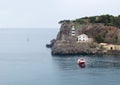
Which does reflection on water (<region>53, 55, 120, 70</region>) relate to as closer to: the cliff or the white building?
the cliff

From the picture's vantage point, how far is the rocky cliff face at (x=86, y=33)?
163000 millimetres

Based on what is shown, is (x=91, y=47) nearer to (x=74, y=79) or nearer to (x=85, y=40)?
(x=85, y=40)

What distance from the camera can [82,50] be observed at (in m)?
163

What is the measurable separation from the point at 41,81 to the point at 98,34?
2475 inches

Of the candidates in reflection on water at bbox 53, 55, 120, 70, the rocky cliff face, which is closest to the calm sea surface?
reflection on water at bbox 53, 55, 120, 70

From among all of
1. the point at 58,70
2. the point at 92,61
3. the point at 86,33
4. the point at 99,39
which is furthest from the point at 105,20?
the point at 58,70

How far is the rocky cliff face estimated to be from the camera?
6417 inches

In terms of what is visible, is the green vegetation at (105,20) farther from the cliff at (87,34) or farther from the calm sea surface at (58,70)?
the calm sea surface at (58,70)

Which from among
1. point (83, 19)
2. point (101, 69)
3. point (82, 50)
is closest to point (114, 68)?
point (101, 69)

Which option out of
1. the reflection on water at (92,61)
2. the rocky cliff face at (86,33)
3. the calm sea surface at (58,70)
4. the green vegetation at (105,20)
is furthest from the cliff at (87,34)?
the reflection on water at (92,61)

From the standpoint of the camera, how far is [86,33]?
17625cm

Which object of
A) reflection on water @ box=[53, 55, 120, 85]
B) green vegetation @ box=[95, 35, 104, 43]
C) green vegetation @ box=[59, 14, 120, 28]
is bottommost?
reflection on water @ box=[53, 55, 120, 85]

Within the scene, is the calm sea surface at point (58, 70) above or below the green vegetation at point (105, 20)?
below

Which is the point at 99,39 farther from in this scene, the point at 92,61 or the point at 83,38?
the point at 92,61
